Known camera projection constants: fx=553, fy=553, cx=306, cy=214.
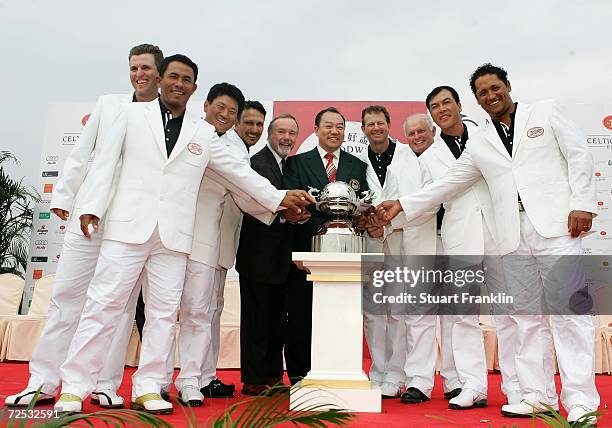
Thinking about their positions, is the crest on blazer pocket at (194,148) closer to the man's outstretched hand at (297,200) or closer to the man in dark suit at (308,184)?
the man's outstretched hand at (297,200)

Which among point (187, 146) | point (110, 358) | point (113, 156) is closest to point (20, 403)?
point (110, 358)

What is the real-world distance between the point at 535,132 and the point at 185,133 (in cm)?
181

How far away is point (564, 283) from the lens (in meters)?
2.64

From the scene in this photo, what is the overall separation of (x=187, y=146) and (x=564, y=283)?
199 centimetres

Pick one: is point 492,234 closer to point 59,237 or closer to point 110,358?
point 110,358

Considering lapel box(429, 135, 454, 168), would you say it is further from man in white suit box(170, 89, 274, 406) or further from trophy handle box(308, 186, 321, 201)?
man in white suit box(170, 89, 274, 406)

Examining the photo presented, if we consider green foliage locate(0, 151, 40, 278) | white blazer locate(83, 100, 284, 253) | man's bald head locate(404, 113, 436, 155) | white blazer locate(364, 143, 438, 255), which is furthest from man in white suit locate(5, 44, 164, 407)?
green foliage locate(0, 151, 40, 278)

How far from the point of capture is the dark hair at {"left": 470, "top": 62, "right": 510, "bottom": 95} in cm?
301

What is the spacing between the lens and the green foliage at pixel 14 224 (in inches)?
313

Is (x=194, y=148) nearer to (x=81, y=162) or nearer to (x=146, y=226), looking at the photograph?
(x=146, y=226)

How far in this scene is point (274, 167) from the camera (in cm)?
356

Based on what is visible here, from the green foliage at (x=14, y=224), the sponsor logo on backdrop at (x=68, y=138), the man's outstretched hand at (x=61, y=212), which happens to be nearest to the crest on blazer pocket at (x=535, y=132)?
the man's outstretched hand at (x=61, y=212)

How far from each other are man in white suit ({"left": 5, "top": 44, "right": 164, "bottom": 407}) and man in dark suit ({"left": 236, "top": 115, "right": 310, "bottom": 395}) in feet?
2.44

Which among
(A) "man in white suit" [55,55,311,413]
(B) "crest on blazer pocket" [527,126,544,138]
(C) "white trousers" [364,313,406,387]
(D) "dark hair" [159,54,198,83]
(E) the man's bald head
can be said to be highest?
(D) "dark hair" [159,54,198,83]
